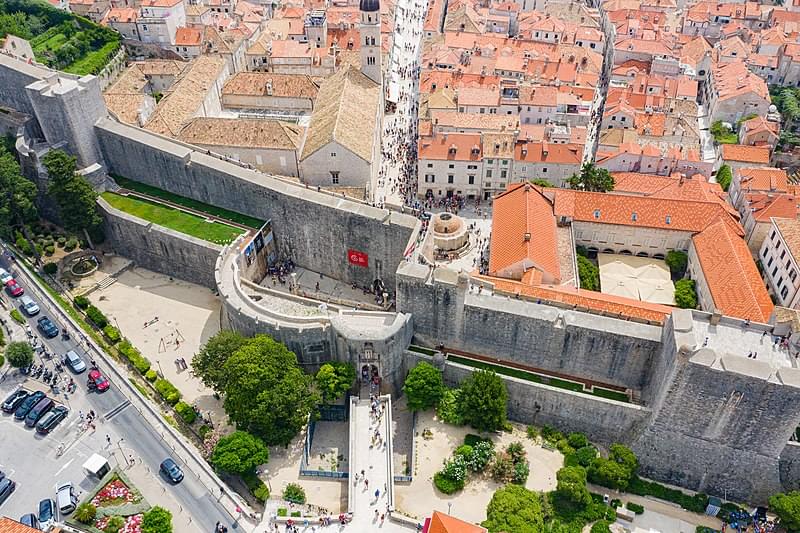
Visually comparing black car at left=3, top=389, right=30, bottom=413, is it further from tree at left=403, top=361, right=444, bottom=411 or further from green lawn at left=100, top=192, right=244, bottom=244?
tree at left=403, top=361, right=444, bottom=411

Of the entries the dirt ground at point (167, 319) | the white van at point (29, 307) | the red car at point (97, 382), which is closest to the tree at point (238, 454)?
the dirt ground at point (167, 319)

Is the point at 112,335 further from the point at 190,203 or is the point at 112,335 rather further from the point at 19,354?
the point at 190,203

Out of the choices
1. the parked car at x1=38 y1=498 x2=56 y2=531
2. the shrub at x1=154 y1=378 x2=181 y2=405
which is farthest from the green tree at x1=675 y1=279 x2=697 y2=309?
the parked car at x1=38 y1=498 x2=56 y2=531

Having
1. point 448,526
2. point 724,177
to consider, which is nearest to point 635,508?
point 448,526

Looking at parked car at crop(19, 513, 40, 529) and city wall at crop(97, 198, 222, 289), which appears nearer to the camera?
parked car at crop(19, 513, 40, 529)

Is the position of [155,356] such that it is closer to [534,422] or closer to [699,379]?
[534,422]

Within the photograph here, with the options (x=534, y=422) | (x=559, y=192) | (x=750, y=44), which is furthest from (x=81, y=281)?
(x=750, y=44)

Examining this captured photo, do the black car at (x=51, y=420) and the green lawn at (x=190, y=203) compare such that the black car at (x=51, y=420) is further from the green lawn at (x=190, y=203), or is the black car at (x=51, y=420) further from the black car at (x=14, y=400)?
the green lawn at (x=190, y=203)
